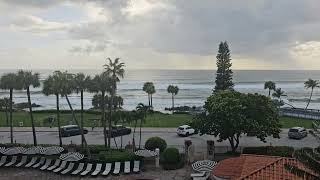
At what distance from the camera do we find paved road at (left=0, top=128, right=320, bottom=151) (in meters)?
43.9

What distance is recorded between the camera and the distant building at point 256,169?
2242cm

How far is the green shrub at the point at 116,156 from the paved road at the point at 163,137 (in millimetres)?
6724

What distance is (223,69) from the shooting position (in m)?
80.1

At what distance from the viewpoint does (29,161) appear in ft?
116

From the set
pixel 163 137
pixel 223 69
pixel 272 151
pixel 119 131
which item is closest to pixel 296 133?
pixel 272 151

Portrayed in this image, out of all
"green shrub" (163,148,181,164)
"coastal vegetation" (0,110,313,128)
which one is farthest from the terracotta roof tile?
"coastal vegetation" (0,110,313,128)

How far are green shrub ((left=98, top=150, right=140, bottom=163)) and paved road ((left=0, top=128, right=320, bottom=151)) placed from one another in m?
6.72

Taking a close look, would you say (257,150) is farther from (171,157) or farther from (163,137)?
(163,137)

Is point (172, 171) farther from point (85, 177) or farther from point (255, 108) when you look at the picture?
point (255, 108)

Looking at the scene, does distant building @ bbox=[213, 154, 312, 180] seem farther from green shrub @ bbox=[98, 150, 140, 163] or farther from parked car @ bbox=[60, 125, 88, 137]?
parked car @ bbox=[60, 125, 88, 137]

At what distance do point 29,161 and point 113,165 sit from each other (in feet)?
22.6

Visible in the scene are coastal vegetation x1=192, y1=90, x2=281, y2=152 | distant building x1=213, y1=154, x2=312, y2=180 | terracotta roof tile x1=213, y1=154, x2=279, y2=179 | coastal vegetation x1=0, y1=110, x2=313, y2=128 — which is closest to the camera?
distant building x1=213, y1=154, x2=312, y2=180

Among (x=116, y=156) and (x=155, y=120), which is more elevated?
(x=155, y=120)

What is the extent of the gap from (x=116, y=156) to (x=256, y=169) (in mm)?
14606
